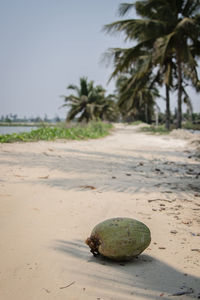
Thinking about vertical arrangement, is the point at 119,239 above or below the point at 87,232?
above

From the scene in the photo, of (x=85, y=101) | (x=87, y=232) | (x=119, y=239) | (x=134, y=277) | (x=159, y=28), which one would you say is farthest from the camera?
(x=85, y=101)

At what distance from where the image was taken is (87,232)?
5.46 ft

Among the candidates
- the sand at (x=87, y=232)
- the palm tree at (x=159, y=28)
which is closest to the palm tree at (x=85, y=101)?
the palm tree at (x=159, y=28)

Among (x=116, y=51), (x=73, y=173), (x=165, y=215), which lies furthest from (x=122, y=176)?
(x=116, y=51)

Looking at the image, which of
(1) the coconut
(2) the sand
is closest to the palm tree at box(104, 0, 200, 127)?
(2) the sand

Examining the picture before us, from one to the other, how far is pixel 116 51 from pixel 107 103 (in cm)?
1517

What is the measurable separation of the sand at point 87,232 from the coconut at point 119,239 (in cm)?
6

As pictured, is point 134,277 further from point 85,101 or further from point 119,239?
point 85,101

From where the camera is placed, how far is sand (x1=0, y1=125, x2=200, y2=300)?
42.8 inches

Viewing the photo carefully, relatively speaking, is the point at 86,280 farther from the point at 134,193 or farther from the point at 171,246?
the point at 134,193

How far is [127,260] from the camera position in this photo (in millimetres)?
1326

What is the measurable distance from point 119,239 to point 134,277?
7.2 inches

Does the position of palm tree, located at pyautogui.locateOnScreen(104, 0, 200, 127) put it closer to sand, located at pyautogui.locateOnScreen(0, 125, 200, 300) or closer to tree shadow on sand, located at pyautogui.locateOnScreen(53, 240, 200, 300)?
sand, located at pyautogui.locateOnScreen(0, 125, 200, 300)

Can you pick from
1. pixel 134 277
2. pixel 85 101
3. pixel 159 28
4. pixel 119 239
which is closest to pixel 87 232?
pixel 119 239
